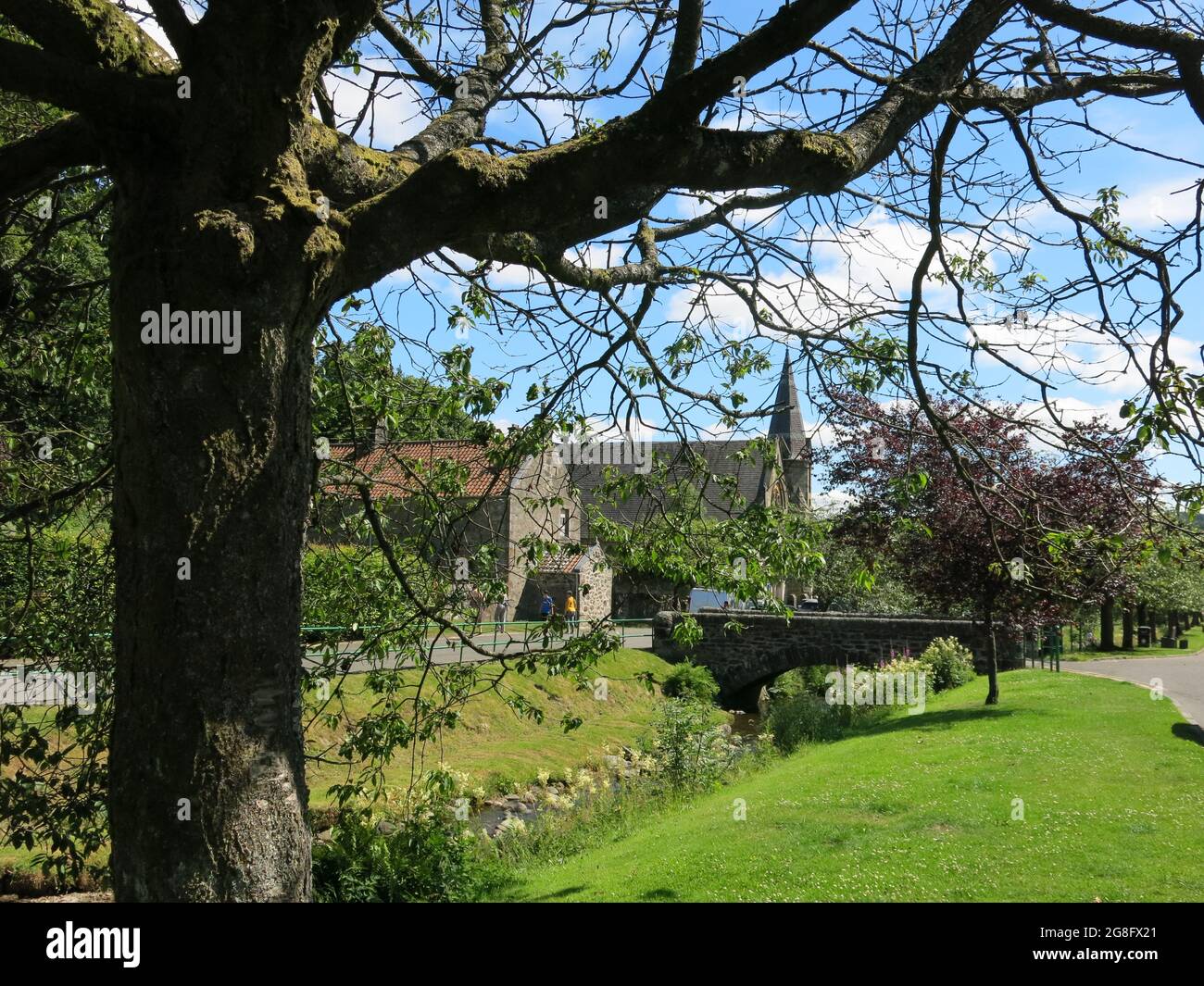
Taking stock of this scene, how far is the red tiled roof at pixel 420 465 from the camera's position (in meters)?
5.71

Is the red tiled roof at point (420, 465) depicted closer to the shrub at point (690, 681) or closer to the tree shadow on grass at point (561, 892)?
the tree shadow on grass at point (561, 892)

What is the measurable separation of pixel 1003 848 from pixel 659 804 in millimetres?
7054

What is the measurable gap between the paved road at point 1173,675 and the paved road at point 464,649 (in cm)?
1112

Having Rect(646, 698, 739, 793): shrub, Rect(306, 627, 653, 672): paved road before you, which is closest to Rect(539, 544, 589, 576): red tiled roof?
Rect(306, 627, 653, 672): paved road

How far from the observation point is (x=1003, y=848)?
26.6ft

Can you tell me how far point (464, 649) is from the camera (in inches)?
738

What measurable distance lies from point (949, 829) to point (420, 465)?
6.45 meters

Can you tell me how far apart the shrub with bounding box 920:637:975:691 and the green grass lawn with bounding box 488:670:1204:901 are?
7738mm

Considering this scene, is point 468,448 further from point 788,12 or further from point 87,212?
point 788,12

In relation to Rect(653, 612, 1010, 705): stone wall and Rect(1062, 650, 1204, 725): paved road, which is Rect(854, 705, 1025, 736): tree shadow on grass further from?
Rect(653, 612, 1010, 705): stone wall

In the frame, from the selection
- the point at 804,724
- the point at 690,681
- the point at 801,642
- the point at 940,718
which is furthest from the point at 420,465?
the point at 801,642

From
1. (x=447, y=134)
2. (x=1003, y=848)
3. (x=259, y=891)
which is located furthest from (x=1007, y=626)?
(x=259, y=891)

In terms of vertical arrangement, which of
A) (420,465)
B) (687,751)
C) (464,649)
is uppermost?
(420,465)

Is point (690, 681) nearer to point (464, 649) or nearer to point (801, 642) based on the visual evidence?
point (801, 642)
